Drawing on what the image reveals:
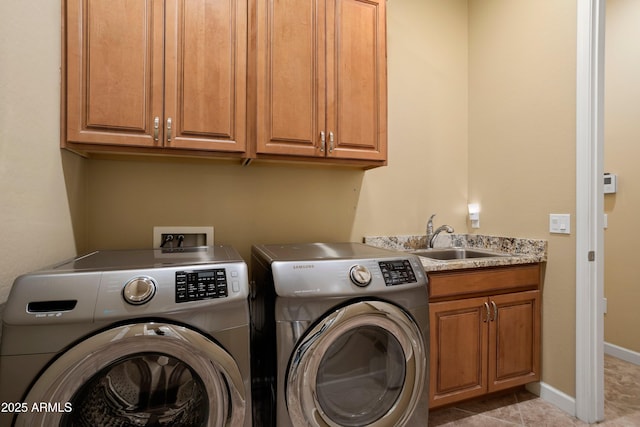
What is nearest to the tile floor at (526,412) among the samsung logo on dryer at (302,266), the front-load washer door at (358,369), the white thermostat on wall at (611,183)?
the front-load washer door at (358,369)

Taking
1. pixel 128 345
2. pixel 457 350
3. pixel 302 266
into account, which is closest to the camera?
pixel 128 345

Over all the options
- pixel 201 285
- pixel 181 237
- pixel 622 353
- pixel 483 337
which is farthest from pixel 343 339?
pixel 622 353

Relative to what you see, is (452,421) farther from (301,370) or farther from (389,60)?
(389,60)

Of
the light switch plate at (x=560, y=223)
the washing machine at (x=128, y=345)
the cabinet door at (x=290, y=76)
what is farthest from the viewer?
the light switch plate at (x=560, y=223)

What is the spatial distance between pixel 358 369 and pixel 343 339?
0.53ft

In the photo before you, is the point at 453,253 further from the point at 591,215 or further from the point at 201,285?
the point at 201,285

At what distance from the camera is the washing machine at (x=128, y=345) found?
905 mm

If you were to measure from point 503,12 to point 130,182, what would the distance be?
262 centimetres

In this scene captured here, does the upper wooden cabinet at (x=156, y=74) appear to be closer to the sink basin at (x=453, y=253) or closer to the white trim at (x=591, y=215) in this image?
the sink basin at (x=453, y=253)

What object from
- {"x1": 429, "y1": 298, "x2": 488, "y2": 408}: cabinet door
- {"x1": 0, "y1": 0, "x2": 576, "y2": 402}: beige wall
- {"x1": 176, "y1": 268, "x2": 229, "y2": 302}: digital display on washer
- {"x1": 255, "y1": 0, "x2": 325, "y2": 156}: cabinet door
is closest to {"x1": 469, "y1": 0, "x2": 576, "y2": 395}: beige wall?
{"x1": 0, "y1": 0, "x2": 576, "y2": 402}: beige wall

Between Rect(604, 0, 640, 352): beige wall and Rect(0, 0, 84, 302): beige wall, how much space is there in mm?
3599

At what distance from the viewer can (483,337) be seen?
70.1 inches

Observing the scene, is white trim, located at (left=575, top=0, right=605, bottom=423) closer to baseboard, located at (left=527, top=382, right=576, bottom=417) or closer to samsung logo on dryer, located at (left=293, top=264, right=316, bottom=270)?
baseboard, located at (left=527, top=382, right=576, bottom=417)

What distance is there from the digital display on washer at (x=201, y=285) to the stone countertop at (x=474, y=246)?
3.36ft
